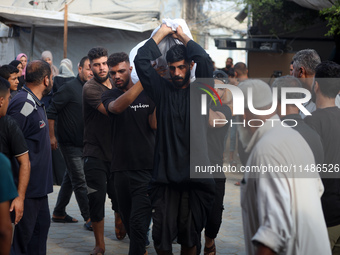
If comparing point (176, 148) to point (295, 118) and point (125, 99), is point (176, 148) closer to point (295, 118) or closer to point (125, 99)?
point (125, 99)

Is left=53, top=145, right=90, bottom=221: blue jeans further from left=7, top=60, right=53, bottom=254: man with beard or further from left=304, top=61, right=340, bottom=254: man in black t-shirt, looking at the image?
left=304, top=61, right=340, bottom=254: man in black t-shirt

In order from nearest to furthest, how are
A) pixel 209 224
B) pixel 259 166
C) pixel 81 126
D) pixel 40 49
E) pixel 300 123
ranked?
pixel 259 166
pixel 300 123
pixel 209 224
pixel 81 126
pixel 40 49


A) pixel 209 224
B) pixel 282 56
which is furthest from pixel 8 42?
pixel 209 224

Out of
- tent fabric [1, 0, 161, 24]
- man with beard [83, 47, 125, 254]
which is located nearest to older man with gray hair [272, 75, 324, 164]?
man with beard [83, 47, 125, 254]

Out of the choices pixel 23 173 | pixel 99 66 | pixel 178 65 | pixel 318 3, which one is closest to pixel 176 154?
pixel 178 65

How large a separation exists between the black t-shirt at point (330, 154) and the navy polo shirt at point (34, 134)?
2323 millimetres

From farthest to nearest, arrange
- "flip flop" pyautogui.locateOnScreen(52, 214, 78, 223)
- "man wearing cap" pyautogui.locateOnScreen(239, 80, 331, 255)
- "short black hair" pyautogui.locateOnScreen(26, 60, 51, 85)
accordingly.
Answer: "flip flop" pyautogui.locateOnScreen(52, 214, 78, 223)
"short black hair" pyautogui.locateOnScreen(26, 60, 51, 85)
"man wearing cap" pyautogui.locateOnScreen(239, 80, 331, 255)

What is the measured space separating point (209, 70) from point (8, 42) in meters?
14.2

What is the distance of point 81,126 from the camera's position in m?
7.83

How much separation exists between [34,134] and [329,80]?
8.13ft

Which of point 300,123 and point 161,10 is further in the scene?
point 161,10

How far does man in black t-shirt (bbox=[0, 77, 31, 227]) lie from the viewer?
14.6ft

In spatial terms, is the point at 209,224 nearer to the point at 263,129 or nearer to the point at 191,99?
the point at 191,99

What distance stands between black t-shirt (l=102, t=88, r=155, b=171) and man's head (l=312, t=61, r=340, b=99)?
1960 mm
